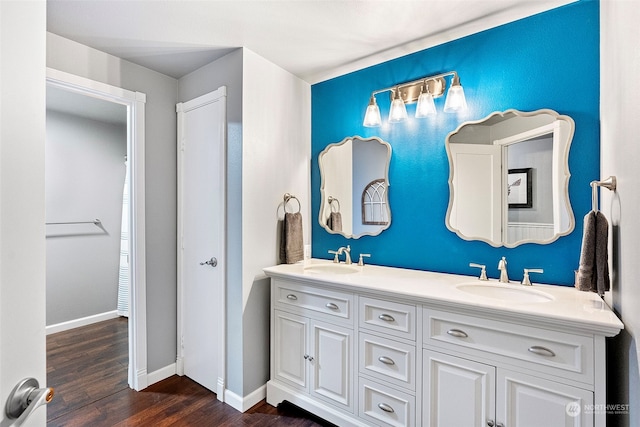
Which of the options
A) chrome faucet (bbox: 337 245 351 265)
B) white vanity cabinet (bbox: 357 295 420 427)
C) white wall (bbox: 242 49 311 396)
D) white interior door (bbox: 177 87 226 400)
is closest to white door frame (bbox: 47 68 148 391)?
white interior door (bbox: 177 87 226 400)

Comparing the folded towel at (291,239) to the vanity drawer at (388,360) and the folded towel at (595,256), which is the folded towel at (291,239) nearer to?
the vanity drawer at (388,360)

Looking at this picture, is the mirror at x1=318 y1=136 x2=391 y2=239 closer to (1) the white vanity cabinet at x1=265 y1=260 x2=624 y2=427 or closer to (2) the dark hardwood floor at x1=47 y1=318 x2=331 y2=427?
(1) the white vanity cabinet at x1=265 y1=260 x2=624 y2=427

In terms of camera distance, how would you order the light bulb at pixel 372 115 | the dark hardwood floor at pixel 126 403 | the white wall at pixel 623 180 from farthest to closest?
the light bulb at pixel 372 115 < the dark hardwood floor at pixel 126 403 < the white wall at pixel 623 180

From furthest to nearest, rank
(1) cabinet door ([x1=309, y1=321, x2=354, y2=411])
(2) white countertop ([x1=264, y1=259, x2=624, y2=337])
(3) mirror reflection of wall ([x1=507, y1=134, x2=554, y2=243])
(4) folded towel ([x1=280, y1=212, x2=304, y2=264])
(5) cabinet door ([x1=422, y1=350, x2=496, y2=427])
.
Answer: (4) folded towel ([x1=280, y1=212, x2=304, y2=264])
(1) cabinet door ([x1=309, y1=321, x2=354, y2=411])
(3) mirror reflection of wall ([x1=507, y1=134, x2=554, y2=243])
(5) cabinet door ([x1=422, y1=350, x2=496, y2=427])
(2) white countertop ([x1=264, y1=259, x2=624, y2=337])

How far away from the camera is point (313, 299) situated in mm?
2014

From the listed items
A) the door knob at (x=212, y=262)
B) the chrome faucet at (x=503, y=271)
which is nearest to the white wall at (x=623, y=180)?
the chrome faucet at (x=503, y=271)

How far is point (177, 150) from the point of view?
262cm

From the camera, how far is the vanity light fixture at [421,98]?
1927mm

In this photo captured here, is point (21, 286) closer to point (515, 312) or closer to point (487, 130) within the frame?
point (515, 312)

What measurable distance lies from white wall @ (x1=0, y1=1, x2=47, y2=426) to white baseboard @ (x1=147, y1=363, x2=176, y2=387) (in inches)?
83.4

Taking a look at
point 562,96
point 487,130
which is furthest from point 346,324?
point 562,96

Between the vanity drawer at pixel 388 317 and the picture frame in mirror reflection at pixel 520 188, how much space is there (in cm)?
87

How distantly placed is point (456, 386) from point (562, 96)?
1.58 m

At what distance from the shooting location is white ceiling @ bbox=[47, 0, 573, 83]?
171 cm
